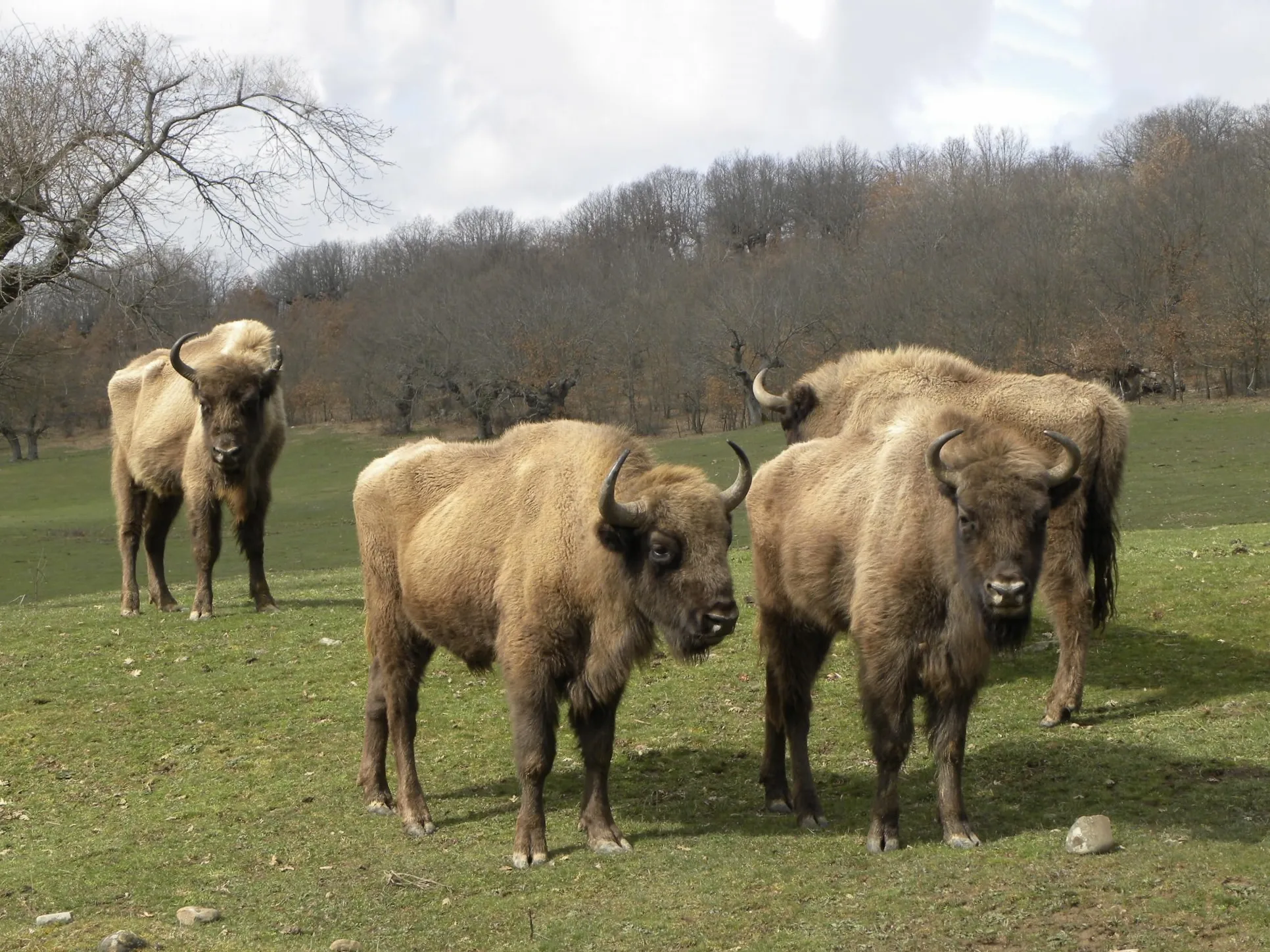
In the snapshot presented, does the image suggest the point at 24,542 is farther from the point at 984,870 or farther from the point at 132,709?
the point at 984,870

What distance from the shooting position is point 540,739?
758 cm

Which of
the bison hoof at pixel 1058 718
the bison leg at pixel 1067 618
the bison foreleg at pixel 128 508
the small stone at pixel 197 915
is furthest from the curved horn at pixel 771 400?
the bison foreleg at pixel 128 508

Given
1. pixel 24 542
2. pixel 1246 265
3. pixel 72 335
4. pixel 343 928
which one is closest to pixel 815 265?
pixel 1246 265

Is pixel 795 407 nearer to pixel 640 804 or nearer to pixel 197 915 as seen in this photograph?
pixel 640 804

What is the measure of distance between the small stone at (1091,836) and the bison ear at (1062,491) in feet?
5.54

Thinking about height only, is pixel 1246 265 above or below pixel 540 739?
above

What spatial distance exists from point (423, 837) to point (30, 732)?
430cm

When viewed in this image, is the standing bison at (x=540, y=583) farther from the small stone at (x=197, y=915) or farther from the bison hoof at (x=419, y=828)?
the small stone at (x=197, y=915)

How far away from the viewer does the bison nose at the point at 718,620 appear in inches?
281

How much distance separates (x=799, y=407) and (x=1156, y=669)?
380cm

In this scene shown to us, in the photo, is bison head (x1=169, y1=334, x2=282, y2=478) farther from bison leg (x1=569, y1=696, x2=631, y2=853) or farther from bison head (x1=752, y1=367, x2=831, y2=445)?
bison leg (x1=569, y1=696, x2=631, y2=853)

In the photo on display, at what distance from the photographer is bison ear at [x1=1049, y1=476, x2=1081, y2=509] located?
7.29 m

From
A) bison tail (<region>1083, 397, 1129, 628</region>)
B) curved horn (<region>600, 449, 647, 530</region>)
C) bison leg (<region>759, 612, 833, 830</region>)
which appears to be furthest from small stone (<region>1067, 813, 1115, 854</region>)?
bison tail (<region>1083, 397, 1129, 628</region>)

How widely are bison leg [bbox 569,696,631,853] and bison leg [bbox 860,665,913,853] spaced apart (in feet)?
4.69
